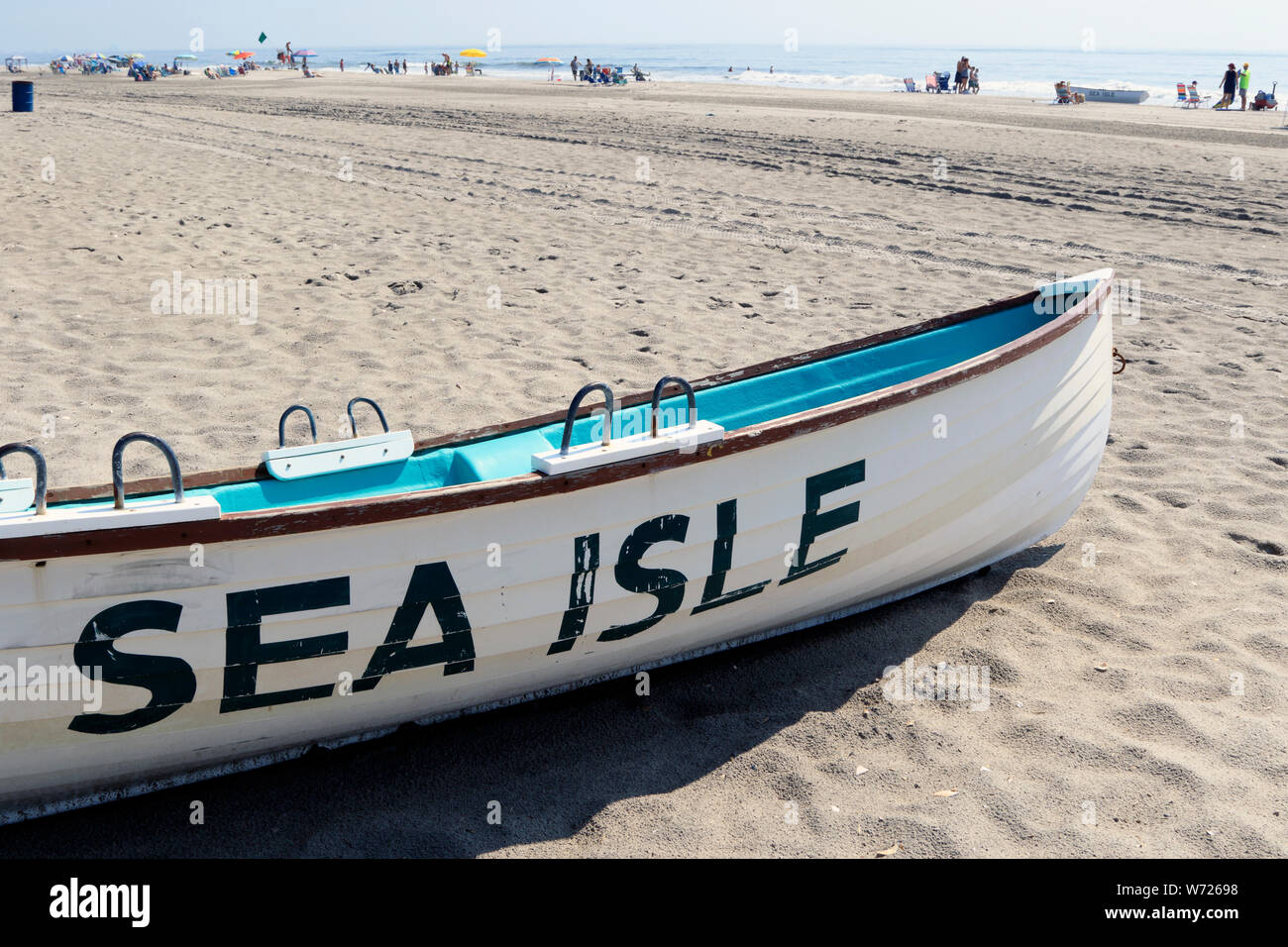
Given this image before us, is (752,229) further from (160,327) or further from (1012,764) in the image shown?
(1012,764)

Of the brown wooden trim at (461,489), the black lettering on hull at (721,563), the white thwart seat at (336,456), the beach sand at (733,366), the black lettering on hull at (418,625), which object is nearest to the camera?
the brown wooden trim at (461,489)

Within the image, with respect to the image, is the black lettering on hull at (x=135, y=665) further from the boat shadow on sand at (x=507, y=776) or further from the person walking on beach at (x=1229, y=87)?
the person walking on beach at (x=1229, y=87)

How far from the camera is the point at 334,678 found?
2805mm

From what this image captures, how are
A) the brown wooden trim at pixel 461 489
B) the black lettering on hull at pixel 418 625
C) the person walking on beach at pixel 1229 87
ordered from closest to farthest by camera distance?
1. the brown wooden trim at pixel 461 489
2. the black lettering on hull at pixel 418 625
3. the person walking on beach at pixel 1229 87

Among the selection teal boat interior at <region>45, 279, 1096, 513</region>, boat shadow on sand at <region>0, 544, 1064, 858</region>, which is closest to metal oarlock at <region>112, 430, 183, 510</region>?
teal boat interior at <region>45, 279, 1096, 513</region>

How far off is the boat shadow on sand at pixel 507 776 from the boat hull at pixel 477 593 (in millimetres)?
117

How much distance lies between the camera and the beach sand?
2.91m

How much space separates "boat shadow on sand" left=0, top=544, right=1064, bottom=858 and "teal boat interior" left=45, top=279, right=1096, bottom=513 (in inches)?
33.6

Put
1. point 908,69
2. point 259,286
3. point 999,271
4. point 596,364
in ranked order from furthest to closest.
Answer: point 908,69
point 999,271
point 259,286
point 596,364

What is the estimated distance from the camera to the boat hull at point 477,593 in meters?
2.52

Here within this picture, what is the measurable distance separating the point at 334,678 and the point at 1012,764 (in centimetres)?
208

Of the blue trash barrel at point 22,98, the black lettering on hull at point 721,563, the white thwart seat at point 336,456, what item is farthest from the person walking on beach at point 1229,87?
the white thwart seat at point 336,456

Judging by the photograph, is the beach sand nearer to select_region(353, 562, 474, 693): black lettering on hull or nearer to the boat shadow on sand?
the boat shadow on sand
